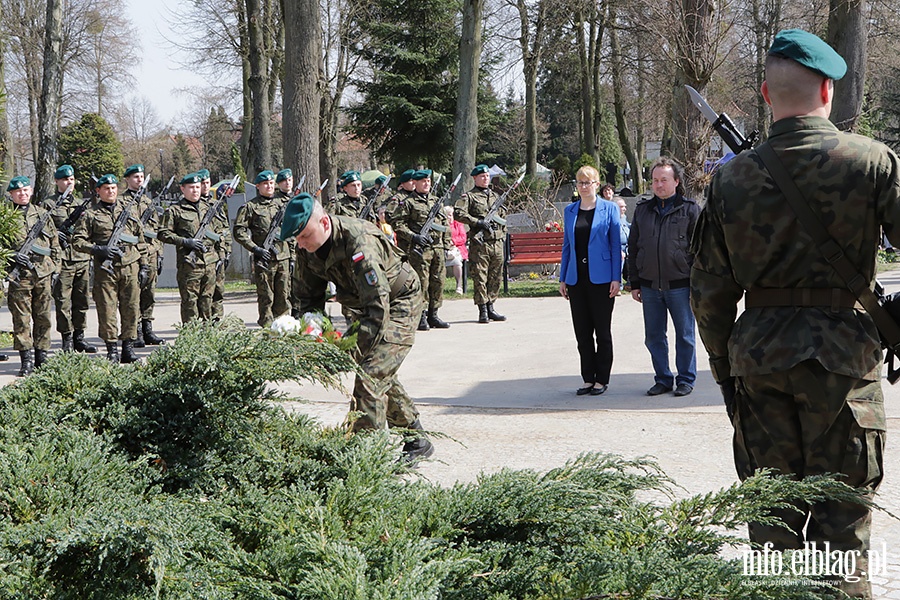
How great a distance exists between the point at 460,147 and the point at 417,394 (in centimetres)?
1085

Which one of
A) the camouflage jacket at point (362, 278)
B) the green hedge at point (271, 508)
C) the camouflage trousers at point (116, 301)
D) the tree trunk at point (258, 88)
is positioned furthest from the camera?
the tree trunk at point (258, 88)

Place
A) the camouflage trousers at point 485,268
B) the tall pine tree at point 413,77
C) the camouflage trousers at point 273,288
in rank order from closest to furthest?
1. the camouflage trousers at point 273,288
2. the camouflage trousers at point 485,268
3. the tall pine tree at point 413,77

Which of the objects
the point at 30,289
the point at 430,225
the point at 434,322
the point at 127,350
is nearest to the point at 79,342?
the point at 127,350

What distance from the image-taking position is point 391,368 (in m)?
5.30

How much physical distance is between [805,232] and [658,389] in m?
4.90

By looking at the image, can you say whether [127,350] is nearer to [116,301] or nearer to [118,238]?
[116,301]

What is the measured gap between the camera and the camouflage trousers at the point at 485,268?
12.9 m

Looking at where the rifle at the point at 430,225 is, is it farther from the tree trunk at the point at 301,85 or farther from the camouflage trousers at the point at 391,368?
the camouflage trousers at the point at 391,368

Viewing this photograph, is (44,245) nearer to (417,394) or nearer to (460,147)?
(417,394)

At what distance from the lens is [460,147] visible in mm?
18234

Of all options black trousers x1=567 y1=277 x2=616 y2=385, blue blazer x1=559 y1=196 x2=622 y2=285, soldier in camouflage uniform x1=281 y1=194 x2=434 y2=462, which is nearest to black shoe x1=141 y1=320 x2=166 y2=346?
black trousers x1=567 y1=277 x2=616 y2=385

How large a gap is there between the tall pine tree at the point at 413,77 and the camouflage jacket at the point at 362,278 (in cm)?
2638

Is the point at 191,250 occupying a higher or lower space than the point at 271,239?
lower

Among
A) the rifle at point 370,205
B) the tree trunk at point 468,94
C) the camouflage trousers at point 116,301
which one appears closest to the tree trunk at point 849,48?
the tree trunk at point 468,94
